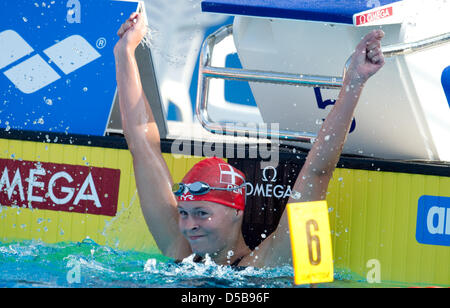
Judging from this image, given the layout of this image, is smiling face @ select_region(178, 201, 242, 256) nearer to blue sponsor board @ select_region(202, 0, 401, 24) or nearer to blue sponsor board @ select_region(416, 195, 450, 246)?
blue sponsor board @ select_region(202, 0, 401, 24)

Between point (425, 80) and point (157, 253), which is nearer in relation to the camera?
point (425, 80)

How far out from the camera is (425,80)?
9.16ft

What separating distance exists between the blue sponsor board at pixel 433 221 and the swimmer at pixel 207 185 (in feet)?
2.04

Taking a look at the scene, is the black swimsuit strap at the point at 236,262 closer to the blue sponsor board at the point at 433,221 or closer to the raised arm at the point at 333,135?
the raised arm at the point at 333,135

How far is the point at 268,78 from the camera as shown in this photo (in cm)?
263

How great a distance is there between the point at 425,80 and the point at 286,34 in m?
0.59

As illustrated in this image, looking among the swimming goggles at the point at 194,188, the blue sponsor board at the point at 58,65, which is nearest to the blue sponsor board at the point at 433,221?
the swimming goggles at the point at 194,188

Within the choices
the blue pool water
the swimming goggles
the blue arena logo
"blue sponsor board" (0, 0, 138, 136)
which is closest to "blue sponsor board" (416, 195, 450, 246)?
the blue pool water

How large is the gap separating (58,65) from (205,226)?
46.0 inches

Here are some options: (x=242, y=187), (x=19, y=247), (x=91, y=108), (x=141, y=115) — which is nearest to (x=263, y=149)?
(x=242, y=187)

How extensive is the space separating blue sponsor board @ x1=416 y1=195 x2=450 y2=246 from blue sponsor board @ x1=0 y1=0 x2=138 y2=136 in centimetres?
142

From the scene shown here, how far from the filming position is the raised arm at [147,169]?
2.75 meters

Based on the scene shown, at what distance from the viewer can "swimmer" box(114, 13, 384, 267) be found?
2.33 metres

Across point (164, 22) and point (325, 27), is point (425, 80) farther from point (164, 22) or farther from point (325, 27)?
point (164, 22)
